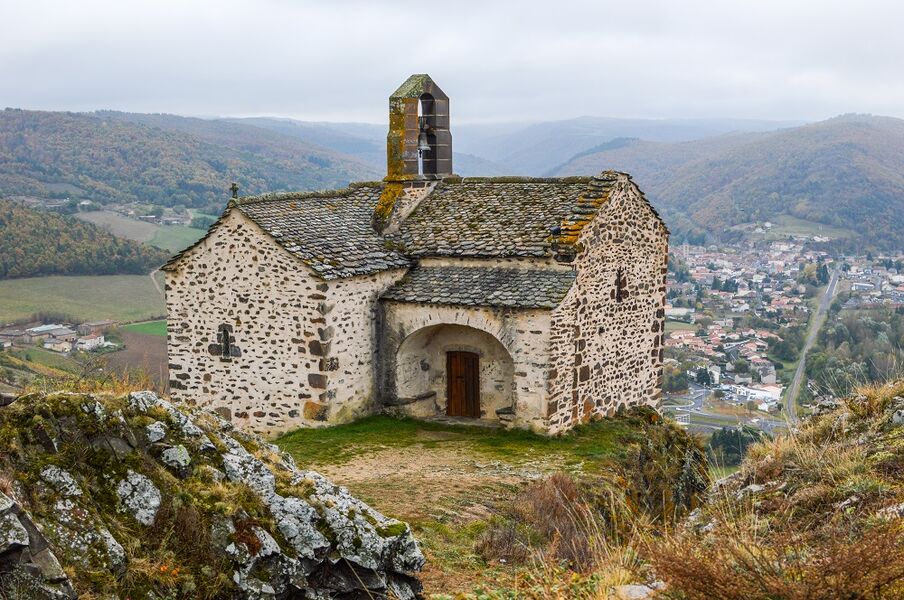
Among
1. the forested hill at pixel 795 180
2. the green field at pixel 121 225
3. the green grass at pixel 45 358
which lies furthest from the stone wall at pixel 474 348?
the forested hill at pixel 795 180

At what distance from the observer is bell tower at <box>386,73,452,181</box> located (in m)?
18.4

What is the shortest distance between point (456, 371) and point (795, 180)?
9641 cm

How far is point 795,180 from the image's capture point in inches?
4060

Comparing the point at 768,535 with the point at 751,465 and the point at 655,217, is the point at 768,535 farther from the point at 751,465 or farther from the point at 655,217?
the point at 655,217

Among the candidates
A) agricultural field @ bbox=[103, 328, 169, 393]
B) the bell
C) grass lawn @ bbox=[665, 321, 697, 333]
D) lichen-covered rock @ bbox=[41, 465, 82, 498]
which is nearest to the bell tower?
the bell

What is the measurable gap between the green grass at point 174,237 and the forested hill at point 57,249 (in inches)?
145

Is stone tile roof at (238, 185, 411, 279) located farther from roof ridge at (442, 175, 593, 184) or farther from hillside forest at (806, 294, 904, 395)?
hillside forest at (806, 294, 904, 395)

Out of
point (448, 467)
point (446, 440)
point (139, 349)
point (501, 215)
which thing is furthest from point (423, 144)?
point (139, 349)

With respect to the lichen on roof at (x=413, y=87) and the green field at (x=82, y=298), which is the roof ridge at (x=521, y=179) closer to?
the lichen on roof at (x=413, y=87)

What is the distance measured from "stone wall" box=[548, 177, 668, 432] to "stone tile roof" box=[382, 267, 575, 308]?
1.16 ft

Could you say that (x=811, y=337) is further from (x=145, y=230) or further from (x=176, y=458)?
(x=176, y=458)

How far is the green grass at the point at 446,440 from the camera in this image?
1396 cm

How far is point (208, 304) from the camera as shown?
53.2 feet

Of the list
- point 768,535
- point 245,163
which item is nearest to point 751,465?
point 768,535
